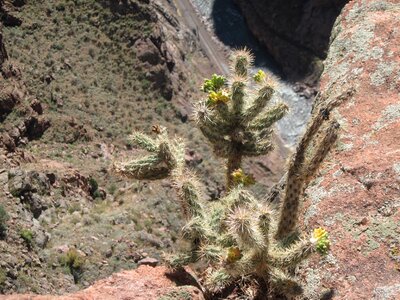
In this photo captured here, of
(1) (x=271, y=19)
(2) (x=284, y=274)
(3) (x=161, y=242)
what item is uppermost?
(2) (x=284, y=274)

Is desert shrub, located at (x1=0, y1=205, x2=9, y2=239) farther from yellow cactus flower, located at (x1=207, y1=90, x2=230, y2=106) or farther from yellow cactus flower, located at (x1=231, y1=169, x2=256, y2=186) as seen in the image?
yellow cactus flower, located at (x1=231, y1=169, x2=256, y2=186)

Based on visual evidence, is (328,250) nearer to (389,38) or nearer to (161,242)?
(389,38)

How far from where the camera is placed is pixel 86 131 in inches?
1332

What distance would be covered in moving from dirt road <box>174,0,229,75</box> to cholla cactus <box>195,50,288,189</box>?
4355cm

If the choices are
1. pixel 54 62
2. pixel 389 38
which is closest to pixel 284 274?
pixel 389 38

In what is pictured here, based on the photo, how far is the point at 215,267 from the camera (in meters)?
5.35

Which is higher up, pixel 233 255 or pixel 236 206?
pixel 236 206

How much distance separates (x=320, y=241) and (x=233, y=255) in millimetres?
841

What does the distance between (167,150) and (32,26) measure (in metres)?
34.8

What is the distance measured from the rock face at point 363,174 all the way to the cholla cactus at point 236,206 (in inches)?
12.4

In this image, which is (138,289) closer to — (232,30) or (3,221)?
(3,221)

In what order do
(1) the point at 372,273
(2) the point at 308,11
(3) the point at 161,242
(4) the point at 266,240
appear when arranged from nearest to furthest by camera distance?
(1) the point at 372,273 < (4) the point at 266,240 < (3) the point at 161,242 < (2) the point at 308,11

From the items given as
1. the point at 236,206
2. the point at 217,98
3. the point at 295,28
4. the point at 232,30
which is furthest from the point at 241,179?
the point at 295,28

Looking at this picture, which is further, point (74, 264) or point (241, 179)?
point (74, 264)
